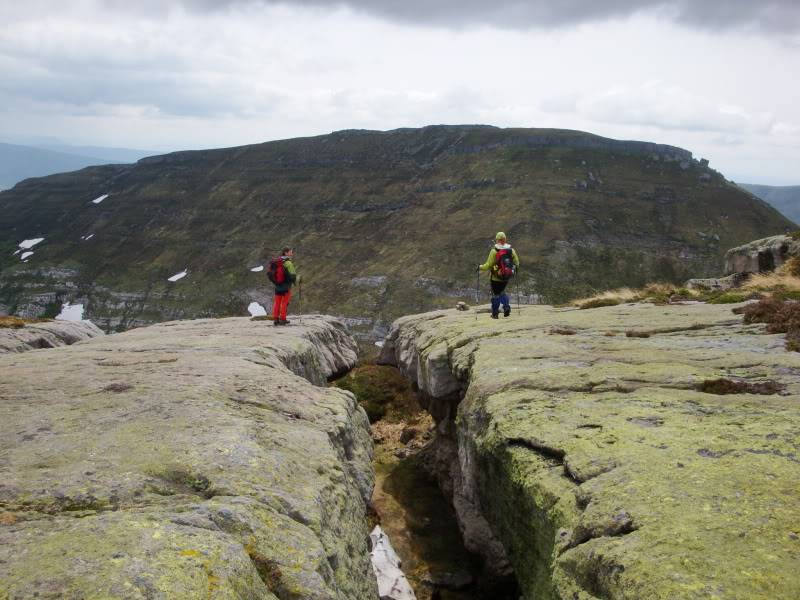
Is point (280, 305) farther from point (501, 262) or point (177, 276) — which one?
point (177, 276)

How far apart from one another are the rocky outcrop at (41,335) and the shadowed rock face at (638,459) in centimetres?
2460

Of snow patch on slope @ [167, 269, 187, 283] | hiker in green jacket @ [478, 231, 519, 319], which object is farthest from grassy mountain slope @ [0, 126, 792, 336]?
hiker in green jacket @ [478, 231, 519, 319]

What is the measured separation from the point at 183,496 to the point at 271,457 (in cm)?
231

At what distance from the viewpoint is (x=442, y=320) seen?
31438mm

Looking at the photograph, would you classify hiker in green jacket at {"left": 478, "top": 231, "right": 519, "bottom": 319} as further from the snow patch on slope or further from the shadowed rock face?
the snow patch on slope

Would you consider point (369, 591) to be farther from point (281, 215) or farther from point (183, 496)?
point (281, 215)

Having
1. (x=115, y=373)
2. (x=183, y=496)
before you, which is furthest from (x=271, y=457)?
(x=115, y=373)

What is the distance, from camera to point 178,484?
968cm

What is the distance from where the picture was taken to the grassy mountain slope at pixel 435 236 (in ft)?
419

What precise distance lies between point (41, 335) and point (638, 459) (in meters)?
34.4

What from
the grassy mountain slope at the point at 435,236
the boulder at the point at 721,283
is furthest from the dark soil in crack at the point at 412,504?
the grassy mountain slope at the point at 435,236

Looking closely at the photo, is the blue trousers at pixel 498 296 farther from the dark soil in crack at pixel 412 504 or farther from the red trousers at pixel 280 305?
the red trousers at pixel 280 305

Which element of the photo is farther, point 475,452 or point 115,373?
point 115,373

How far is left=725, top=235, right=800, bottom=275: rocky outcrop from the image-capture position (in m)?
36.6
